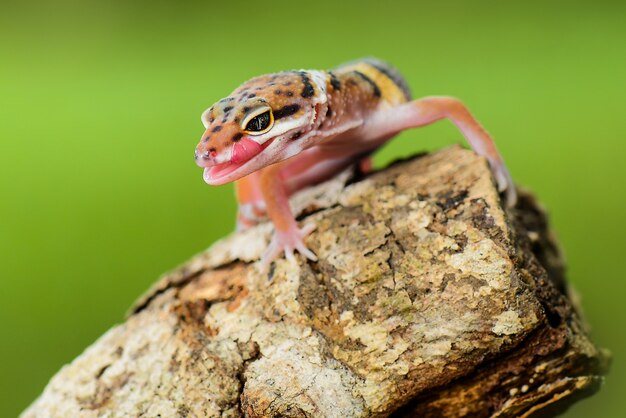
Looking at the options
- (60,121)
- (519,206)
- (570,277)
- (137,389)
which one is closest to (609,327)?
(570,277)

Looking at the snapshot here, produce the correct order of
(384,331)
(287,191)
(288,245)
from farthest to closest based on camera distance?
(287,191) → (288,245) → (384,331)

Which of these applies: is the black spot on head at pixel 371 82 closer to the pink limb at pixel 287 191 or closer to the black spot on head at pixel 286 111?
the pink limb at pixel 287 191

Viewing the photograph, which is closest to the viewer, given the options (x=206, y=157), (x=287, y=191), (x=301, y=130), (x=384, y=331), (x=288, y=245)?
(x=206, y=157)

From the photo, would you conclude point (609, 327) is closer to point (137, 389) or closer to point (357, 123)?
point (357, 123)

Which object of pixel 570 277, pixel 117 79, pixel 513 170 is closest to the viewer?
pixel 570 277

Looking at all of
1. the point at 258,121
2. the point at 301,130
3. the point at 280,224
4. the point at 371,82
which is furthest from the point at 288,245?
the point at 371,82

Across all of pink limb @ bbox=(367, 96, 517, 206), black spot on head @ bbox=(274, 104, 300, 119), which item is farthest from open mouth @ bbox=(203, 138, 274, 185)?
pink limb @ bbox=(367, 96, 517, 206)

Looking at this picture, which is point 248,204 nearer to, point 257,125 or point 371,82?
point 371,82
